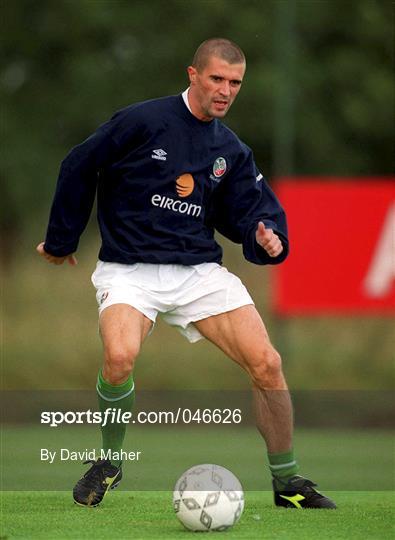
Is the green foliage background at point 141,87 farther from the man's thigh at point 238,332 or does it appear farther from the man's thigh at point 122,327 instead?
the man's thigh at point 122,327

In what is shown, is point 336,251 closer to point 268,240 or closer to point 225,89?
point 268,240

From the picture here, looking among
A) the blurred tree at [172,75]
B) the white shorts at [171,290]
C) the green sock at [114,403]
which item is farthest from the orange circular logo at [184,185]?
the blurred tree at [172,75]

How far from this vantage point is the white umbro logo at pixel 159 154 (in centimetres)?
753

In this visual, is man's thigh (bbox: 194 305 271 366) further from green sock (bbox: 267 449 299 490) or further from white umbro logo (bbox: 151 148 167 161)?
white umbro logo (bbox: 151 148 167 161)

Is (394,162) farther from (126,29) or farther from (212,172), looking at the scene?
(212,172)

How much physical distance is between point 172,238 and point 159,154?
433 millimetres

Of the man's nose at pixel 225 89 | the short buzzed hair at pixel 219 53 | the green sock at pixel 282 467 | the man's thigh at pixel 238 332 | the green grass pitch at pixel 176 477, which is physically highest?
the short buzzed hair at pixel 219 53

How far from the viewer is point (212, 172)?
7652 mm

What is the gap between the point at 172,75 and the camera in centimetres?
2022

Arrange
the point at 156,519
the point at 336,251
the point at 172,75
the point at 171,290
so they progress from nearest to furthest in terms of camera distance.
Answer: the point at 156,519 < the point at 171,290 < the point at 336,251 < the point at 172,75

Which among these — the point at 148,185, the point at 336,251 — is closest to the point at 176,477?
the point at 148,185

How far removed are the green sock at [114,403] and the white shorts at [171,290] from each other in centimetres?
37

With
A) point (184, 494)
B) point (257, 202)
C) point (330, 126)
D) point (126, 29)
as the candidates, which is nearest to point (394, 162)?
point (330, 126)

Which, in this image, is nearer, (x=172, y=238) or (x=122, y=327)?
(x=122, y=327)
